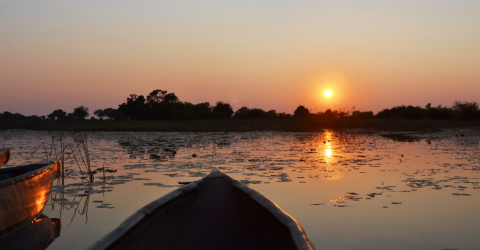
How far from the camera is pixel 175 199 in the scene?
2.31m

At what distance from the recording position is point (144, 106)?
139 feet

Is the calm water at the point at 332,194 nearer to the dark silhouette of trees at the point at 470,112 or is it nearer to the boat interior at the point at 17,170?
the boat interior at the point at 17,170

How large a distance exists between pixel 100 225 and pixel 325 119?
19.5 metres

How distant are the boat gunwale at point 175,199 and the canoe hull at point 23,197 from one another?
5.07 ft

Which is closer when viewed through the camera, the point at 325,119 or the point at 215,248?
the point at 215,248

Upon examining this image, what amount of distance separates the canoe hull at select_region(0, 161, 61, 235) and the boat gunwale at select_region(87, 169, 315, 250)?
155 centimetres

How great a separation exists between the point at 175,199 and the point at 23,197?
171 centimetres

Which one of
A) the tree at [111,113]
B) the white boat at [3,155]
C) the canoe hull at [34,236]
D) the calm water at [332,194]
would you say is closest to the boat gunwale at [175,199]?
the calm water at [332,194]

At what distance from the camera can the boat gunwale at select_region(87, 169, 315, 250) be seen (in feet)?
5.45

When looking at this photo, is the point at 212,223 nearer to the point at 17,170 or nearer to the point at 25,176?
the point at 25,176

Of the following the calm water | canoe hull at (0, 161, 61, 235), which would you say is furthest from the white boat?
canoe hull at (0, 161, 61, 235)

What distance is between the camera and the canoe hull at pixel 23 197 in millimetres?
2834

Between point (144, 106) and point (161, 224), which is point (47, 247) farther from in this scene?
point (144, 106)

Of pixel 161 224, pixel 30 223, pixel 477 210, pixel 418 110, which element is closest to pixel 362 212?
pixel 477 210
